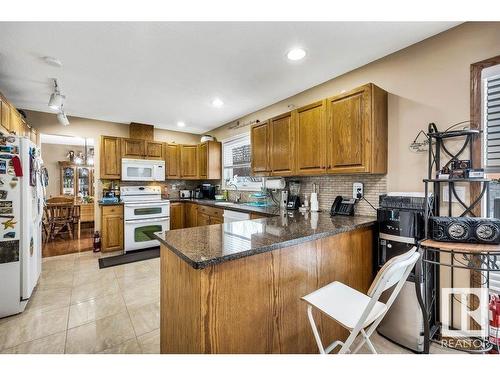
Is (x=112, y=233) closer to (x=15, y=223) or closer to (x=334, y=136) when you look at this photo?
(x=15, y=223)

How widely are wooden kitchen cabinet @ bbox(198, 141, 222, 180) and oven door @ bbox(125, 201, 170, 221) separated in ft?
3.34

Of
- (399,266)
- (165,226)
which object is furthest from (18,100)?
(399,266)

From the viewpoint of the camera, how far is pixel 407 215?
1.77m

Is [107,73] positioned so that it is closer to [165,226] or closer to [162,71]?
[162,71]

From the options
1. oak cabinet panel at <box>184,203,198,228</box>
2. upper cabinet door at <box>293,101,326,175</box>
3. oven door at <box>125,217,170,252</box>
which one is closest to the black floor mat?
oven door at <box>125,217,170,252</box>

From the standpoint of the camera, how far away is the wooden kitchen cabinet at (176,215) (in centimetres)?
478

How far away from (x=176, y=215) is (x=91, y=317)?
275 centimetres

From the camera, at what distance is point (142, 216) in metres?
4.29

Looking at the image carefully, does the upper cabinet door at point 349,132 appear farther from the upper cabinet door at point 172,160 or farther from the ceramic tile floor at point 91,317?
the upper cabinet door at point 172,160

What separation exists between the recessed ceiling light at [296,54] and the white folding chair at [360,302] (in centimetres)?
185

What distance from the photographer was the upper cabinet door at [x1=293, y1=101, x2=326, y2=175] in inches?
97.8

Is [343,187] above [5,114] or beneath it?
Answer: beneath

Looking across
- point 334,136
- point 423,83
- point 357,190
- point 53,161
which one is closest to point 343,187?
point 357,190

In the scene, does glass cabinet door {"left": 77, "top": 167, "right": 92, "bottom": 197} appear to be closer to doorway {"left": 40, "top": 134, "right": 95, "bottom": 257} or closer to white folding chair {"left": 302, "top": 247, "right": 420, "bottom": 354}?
doorway {"left": 40, "top": 134, "right": 95, "bottom": 257}
